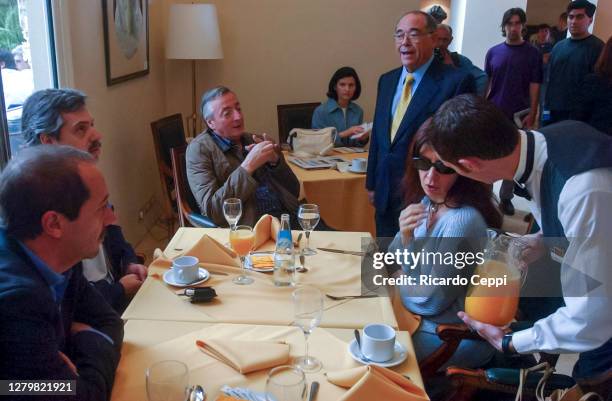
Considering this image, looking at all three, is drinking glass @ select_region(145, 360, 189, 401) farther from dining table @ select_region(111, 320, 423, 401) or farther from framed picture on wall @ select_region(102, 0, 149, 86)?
framed picture on wall @ select_region(102, 0, 149, 86)

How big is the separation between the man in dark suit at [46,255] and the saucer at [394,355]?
0.57 metres

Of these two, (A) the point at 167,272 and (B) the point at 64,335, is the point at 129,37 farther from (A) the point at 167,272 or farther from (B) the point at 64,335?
(B) the point at 64,335

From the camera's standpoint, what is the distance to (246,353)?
1.24 meters

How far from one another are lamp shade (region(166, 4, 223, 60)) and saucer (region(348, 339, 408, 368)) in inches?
136

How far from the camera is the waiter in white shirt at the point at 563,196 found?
1.25 meters

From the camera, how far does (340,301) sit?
1.60 metres

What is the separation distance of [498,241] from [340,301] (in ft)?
1.76

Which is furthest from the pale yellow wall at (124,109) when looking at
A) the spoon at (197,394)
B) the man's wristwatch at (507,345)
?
the man's wristwatch at (507,345)

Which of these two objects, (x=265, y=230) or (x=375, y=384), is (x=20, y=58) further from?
(x=375, y=384)

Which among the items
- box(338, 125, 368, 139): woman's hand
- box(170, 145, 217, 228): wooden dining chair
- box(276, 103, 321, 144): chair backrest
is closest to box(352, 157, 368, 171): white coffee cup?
box(338, 125, 368, 139): woman's hand

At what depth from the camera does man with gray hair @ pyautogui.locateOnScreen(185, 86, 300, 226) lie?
8.48 ft

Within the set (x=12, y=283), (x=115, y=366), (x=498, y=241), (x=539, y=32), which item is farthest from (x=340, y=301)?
(x=539, y=32)

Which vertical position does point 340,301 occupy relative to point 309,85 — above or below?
below

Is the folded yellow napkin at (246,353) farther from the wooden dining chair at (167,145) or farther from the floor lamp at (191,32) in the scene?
the floor lamp at (191,32)
